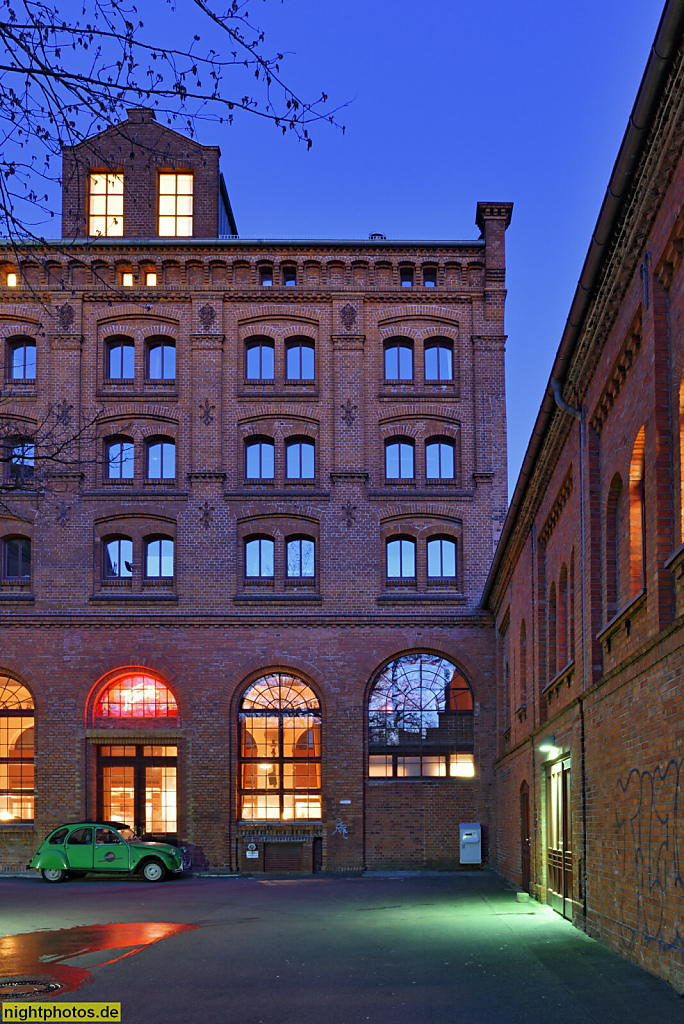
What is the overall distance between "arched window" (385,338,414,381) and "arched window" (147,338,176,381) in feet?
20.1

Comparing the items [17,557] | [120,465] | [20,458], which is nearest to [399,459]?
[120,465]

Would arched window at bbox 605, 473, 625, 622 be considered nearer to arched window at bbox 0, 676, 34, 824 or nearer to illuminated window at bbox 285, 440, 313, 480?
illuminated window at bbox 285, 440, 313, 480

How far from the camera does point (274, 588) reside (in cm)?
3316

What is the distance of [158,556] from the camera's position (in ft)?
110

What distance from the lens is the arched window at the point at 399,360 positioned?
112 ft

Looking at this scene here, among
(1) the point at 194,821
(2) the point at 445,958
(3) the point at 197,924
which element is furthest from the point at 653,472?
(1) the point at 194,821

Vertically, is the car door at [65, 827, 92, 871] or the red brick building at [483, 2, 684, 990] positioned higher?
the red brick building at [483, 2, 684, 990]

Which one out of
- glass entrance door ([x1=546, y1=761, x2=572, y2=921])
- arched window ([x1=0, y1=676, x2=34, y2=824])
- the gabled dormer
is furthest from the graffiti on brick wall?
the gabled dormer

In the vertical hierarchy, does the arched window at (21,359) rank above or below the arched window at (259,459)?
above

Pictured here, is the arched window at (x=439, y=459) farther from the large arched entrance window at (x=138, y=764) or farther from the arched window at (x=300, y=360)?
the large arched entrance window at (x=138, y=764)

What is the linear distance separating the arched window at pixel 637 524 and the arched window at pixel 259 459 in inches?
829

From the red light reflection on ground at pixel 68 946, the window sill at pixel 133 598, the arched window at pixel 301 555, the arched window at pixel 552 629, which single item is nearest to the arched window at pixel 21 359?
the window sill at pixel 133 598

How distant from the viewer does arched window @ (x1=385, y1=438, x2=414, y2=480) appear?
33.8 meters

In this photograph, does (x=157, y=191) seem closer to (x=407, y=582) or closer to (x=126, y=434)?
(x=126, y=434)
